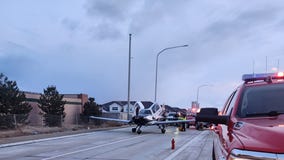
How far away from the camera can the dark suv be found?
161 inches

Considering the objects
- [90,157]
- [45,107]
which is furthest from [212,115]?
[45,107]

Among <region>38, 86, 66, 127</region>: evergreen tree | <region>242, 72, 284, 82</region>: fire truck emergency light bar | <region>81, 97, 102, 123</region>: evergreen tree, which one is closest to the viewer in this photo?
<region>242, 72, 284, 82</region>: fire truck emergency light bar

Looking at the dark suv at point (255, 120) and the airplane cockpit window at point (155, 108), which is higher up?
the airplane cockpit window at point (155, 108)

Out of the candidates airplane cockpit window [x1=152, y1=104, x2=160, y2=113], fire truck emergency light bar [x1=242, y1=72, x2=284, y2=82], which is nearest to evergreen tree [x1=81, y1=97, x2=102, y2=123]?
airplane cockpit window [x1=152, y1=104, x2=160, y2=113]

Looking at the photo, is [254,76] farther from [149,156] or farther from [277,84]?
[149,156]

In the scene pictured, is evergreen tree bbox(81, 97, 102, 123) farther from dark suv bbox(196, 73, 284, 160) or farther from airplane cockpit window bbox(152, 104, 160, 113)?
dark suv bbox(196, 73, 284, 160)

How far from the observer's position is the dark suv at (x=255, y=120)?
4102mm

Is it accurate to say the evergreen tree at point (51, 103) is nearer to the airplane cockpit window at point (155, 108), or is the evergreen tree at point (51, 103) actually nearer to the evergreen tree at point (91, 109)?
the evergreen tree at point (91, 109)

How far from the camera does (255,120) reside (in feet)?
16.6

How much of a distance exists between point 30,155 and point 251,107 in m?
12.9

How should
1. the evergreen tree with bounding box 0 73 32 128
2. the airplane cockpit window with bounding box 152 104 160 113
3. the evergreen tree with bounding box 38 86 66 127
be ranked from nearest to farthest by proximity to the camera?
1. the evergreen tree with bounding box 0 73 32 128
2. the airplane cockpit window with bounding box 152 104 160 113
3. the evergreen tree with bounding box 38 86 66 127

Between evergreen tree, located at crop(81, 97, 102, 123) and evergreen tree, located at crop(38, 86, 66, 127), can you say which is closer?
evergreen tree, located at crop(38, 86, 66, 127)

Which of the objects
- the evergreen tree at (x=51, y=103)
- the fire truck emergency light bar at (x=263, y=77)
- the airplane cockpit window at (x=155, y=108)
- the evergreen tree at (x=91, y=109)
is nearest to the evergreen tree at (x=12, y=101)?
the evergreen tree at (x=51, y=103)

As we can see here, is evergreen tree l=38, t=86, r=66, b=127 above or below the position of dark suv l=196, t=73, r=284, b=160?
above
